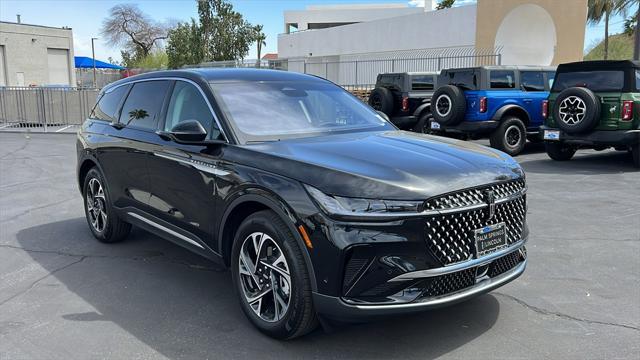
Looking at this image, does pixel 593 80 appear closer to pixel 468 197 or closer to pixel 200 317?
pixel 468 197

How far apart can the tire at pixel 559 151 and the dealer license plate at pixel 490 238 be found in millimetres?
9193

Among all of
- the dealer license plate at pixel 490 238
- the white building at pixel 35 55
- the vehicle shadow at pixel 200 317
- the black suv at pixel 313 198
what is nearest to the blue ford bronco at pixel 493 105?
the black suv at pixel 313 198

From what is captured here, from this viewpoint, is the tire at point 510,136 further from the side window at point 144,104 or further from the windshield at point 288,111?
the side window at point 144,104

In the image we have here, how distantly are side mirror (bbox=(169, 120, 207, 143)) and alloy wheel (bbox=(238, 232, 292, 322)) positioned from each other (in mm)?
857

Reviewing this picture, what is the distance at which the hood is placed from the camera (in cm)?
323

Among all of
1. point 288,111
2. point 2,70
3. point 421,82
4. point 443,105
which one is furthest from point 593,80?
point 2,70

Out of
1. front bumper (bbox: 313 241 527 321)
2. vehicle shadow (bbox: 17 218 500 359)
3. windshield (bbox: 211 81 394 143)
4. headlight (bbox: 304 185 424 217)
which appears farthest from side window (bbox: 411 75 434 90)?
headlight (bbox: 304 185 424 217)

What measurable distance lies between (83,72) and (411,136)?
189ft

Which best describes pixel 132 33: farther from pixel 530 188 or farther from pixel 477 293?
pixel 477 293

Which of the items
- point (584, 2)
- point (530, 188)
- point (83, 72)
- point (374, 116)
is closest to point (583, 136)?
point (530, 188)

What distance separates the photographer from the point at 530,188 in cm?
906

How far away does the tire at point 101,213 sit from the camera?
586cm

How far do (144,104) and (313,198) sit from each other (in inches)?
107

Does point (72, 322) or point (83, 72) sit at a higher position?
point (83, 72)
